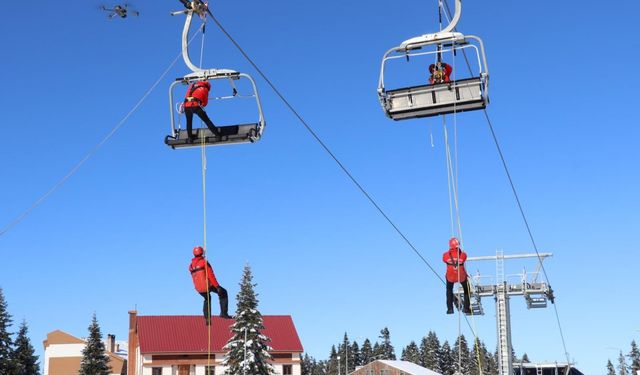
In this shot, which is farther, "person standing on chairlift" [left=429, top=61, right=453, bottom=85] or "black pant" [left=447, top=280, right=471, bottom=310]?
"black pant" [left=447, top=280, right=471, bottom=310]

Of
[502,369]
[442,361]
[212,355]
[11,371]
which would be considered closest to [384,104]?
[502,369]

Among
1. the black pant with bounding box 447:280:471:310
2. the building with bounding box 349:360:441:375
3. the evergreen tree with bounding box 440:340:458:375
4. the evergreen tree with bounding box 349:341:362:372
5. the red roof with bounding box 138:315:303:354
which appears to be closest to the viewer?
the black pant with bounding box 447:280:471:310

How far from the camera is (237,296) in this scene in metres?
57.2

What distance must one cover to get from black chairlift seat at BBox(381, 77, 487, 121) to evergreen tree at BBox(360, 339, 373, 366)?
136 meters

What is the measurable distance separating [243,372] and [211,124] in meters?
42.1

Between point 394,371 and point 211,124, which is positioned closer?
point 211,124

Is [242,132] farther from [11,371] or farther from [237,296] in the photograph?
[11,371]

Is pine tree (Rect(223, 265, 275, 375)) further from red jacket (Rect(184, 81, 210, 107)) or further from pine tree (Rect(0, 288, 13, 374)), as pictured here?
red jacket (Rect(184, 81, 210, 107))

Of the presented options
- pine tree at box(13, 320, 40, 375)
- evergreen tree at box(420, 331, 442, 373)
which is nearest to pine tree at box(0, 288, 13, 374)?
pine tree at box(13, 320, 40, 375)

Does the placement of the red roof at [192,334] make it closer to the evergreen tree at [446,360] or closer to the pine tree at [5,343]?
the pine tree at [5,343]

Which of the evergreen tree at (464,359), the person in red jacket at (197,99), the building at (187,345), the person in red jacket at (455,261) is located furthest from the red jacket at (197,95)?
the evergreen tree at (464,359)

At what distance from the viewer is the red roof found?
261 ft

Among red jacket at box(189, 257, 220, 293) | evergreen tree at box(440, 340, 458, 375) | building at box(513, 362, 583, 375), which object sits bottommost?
red jacket at box(189, 257, 220, 293)

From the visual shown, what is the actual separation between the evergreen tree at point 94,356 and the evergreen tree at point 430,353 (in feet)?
272
